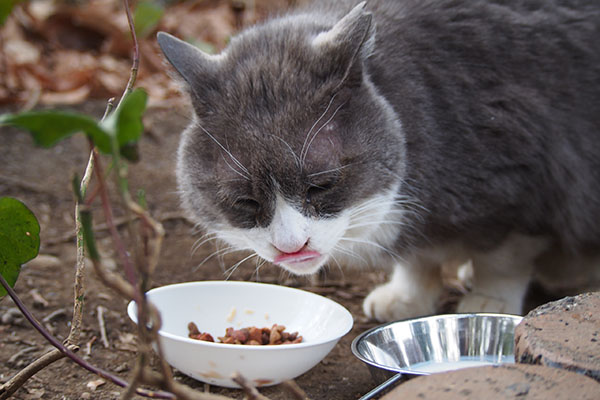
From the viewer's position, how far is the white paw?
2592mm

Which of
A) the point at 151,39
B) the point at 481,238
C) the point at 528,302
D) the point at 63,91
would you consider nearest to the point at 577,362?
the point at 481,238

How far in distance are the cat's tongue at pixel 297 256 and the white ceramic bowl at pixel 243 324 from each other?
9.4 inches

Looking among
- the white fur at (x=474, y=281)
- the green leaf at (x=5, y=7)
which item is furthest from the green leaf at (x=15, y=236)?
the white fur at (x=474, y=281)

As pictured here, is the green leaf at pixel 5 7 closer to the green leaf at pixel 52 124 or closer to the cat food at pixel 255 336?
the cat food at pixel 255 336

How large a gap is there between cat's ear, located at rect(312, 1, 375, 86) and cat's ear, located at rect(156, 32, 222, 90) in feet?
1.15

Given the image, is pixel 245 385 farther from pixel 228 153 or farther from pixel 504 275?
pixel 504 275

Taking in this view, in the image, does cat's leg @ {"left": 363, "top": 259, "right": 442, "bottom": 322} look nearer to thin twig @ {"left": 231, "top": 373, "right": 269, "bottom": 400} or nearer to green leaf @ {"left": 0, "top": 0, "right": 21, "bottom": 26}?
thin twig @ {"left": 231, "top": 373, "right": 269, "bottom": 400}

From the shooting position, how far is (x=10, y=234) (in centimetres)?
169

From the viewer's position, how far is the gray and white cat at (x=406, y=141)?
1.96 m

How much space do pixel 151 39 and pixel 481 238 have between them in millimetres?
4015

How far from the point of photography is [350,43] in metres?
1.98

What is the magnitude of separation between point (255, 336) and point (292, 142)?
0.60 meters

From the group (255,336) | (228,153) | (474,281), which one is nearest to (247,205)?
(228,153)

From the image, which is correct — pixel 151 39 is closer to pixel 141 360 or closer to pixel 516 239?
pixel 516 239
